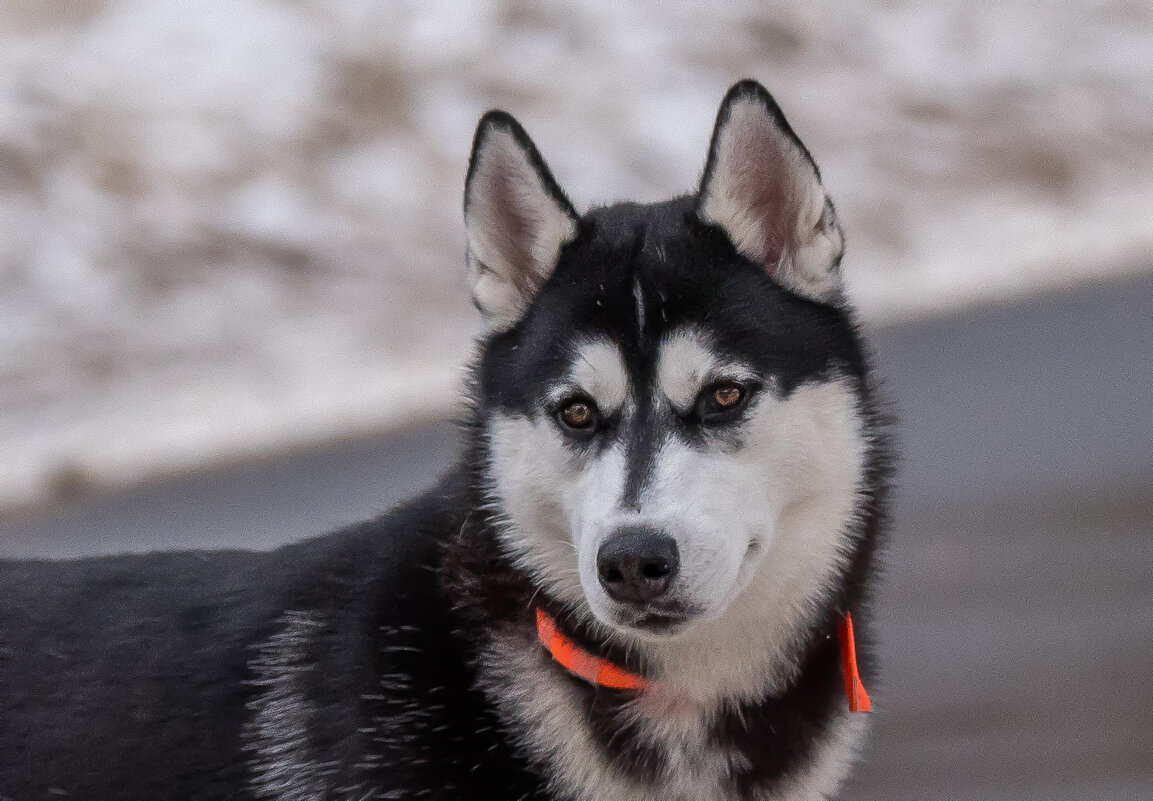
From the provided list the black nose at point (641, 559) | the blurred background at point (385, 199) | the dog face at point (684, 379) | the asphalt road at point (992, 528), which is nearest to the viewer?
the black nose at point (641, 559)

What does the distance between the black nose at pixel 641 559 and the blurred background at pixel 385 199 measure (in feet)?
12.5

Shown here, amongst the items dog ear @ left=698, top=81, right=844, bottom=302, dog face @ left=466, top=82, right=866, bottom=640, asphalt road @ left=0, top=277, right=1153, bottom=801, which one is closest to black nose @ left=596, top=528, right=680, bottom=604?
dog face @ left=466, top=82, right=866, bottom=640

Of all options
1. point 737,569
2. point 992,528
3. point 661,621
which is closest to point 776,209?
point 737,569

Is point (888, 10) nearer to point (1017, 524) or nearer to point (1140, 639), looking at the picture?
point (1017, 524)

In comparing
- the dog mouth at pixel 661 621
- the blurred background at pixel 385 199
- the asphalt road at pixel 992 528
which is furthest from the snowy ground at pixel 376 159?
the dog mouth at pixel 661 621

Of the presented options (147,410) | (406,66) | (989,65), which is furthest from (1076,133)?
(147,410)

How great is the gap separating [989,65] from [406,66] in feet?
12.9

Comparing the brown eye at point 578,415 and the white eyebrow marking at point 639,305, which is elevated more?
the white eyebrow marking at point 639,305

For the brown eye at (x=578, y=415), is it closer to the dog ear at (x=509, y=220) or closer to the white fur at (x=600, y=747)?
the dog ear at (x=509, y=220)

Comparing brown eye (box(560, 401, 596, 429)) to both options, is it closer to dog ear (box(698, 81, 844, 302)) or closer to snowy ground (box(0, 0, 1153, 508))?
dog ear (box(698, 81, 844, 302))

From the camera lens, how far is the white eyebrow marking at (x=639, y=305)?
2.87 meters

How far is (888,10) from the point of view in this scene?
9703 mm

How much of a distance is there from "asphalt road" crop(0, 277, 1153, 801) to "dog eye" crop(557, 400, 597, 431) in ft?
3.28

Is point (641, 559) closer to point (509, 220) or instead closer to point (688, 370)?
point (688, 370)
